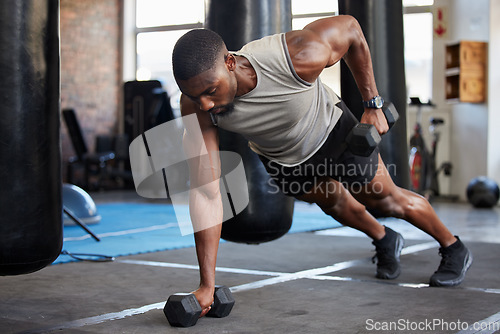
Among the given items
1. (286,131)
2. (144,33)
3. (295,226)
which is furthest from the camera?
(144,33)

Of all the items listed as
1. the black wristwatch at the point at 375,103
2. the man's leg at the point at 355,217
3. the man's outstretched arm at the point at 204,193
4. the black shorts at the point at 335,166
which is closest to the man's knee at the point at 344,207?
the man's leg at the point at 355,217

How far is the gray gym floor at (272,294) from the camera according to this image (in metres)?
1.90

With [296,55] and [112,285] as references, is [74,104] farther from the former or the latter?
[296,55]

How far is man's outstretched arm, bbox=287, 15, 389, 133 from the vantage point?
196 cm

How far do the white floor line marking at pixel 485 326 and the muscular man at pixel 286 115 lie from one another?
0.55 metres

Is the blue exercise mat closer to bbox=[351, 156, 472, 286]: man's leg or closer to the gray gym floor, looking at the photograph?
the gray gym floor

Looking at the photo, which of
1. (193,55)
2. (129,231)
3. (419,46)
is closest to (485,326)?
(193,55)

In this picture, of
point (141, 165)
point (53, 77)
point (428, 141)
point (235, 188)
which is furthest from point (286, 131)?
point (141, 165)

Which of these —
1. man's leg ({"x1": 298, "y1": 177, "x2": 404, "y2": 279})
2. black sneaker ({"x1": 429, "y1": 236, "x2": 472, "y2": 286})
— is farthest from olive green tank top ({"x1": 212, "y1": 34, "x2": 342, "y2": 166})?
black sneaker ({"x1": 429, "y1": 236, "x2": 472, "y2": 286})

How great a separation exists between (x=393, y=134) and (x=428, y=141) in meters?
4.88

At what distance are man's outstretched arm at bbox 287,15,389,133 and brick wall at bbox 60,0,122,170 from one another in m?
7.68

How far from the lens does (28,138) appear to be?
5.75ft

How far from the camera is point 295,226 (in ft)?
16.0

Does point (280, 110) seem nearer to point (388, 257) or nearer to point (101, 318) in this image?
point (101, 318)
